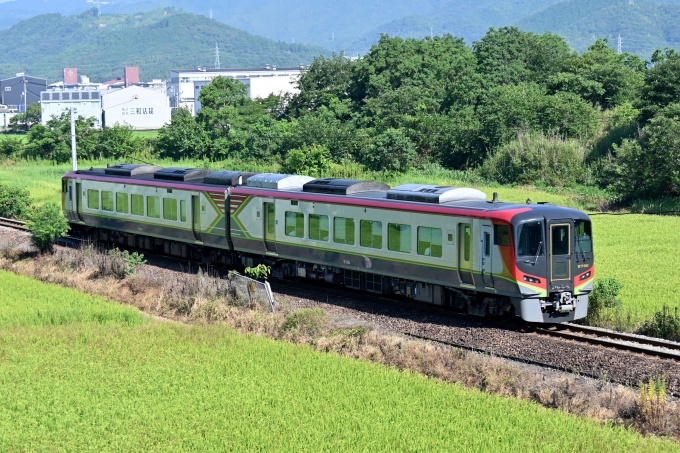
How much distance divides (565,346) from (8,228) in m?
22.8

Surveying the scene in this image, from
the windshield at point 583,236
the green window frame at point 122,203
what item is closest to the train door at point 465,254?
the windshield at point 583,236

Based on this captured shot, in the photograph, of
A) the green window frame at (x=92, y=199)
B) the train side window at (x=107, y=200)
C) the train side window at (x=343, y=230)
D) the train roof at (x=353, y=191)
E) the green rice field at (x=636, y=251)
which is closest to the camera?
the train roof at (x=353, y=191)

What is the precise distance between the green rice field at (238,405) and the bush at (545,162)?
28035 mm

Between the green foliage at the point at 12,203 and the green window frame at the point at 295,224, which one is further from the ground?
the green window frame at the point at 295,224

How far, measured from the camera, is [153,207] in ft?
81.8

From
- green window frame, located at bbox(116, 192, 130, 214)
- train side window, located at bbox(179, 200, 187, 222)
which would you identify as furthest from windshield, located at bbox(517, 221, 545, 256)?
green window frame, located at bbox(116, 192, 130, 214)

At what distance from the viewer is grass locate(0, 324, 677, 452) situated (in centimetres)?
1004

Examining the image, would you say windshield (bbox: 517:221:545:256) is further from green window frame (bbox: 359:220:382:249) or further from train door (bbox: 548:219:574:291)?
green window frame (bbox: 359:220:382:249)

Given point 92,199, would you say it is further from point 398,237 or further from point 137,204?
point 398,237

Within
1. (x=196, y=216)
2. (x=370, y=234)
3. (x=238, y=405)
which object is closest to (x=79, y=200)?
(x=196, y=216)

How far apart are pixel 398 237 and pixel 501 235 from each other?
2.75 metres

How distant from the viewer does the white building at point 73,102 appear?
107m

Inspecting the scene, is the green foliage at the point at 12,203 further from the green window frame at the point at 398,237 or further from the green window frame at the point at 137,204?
Result: the green window frame at the point at 398,237

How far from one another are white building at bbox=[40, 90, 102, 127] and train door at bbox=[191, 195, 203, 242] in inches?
3455
